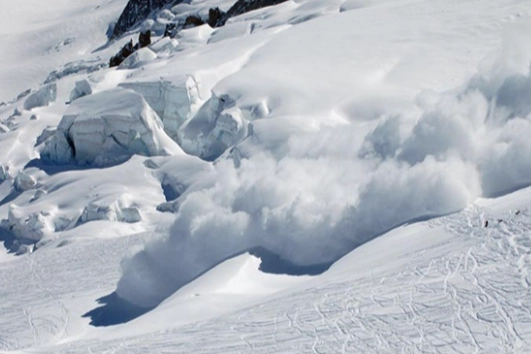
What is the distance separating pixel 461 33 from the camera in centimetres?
2419

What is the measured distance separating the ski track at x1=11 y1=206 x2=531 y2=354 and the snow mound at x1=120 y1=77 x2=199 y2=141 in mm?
13475

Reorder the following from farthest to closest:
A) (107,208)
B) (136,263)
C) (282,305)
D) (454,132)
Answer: (107,208), (136,263), (454,132), (282,305)

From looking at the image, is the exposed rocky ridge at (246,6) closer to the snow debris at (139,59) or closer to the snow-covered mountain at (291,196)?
the snow debris at (139,59)

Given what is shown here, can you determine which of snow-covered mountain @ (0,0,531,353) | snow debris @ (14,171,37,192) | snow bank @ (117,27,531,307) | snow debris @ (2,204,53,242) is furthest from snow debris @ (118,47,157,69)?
snow bank @ (117,27,531,307)

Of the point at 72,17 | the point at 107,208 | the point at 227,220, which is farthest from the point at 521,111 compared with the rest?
the point at 72,17

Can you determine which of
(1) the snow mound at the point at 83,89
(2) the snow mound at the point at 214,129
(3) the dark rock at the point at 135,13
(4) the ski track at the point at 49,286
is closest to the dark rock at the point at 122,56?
(1) the snow mound at the point at 83,89

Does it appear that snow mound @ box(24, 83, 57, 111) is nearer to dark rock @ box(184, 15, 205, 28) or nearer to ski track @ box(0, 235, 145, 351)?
ski track @ box(0, 235, 145, 351)

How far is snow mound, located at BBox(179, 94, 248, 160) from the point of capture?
22.3 meters

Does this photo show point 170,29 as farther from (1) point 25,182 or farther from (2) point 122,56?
(1) point 25,182

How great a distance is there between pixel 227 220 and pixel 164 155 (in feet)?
31.6

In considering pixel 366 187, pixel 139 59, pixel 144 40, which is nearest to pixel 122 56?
pixel 144 40

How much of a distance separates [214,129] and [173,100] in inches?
89.3

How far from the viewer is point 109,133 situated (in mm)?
24344

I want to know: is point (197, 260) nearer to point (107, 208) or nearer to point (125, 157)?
point (107, 208)
